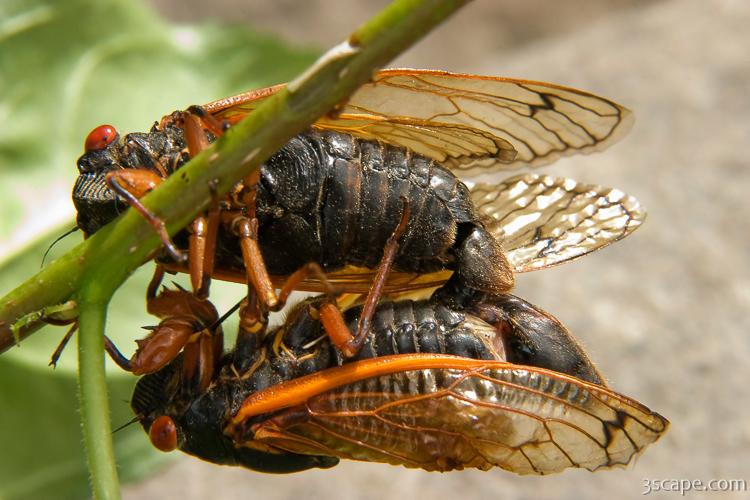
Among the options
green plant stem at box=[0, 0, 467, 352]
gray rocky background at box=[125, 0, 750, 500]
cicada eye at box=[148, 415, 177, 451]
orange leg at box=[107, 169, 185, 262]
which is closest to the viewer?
green plant stem at box=[0, 0, 467, 352]

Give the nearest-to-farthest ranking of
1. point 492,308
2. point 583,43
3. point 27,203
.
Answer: point 492,308 < point 27,203 < point 583,43

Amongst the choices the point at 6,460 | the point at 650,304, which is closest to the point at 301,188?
the point at 6,460

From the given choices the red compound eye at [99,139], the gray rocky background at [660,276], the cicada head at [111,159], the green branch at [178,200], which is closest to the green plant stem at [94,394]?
the green branch at [178,200]

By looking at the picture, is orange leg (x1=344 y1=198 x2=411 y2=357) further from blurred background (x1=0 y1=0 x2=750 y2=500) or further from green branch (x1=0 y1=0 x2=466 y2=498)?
blurred background (x1=0 y1=0 x2=750 y2=500)

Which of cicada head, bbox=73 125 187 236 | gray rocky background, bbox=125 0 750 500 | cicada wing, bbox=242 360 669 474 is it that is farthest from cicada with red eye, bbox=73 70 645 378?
gray rocky background, bbox=125 0 750 500

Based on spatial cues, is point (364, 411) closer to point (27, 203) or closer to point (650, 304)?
point (27, 203)

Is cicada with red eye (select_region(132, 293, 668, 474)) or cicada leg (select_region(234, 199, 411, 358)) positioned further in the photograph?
cicada with red eye (select_region(132, 293, 668, 474))

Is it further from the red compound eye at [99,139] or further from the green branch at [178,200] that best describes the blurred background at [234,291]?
the green branch at [178,200]
